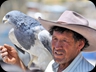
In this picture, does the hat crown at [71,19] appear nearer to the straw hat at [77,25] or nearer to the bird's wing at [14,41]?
the straw hat at [77,25]

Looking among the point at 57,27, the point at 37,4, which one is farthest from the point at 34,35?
the point at 37,4

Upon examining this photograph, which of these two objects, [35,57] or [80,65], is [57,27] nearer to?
[80,65]

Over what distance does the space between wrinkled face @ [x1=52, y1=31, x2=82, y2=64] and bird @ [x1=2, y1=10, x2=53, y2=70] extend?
0.32 metres

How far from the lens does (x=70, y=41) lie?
938 mm

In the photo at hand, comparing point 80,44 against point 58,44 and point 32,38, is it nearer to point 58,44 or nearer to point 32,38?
point 58,44

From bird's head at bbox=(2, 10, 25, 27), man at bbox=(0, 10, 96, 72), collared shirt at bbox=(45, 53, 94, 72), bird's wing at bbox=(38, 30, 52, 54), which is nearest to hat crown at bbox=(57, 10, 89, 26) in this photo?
man at bbox=(0, 10, 96, 72)

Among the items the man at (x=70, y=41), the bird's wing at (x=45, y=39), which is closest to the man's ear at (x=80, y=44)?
the man at (x=70, y=41)

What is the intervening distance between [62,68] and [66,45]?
0.40 ft

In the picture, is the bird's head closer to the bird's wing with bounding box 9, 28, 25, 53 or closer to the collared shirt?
the bird's wing with bounding box 9, 28, 25, 53

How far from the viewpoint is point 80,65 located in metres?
0.97

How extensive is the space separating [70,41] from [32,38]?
44 cm

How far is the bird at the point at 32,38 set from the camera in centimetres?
129

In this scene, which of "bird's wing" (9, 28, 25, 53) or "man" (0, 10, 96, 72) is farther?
"bird's wing" (9, 28, 25, 53)

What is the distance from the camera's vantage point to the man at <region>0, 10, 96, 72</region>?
3.05 ft
